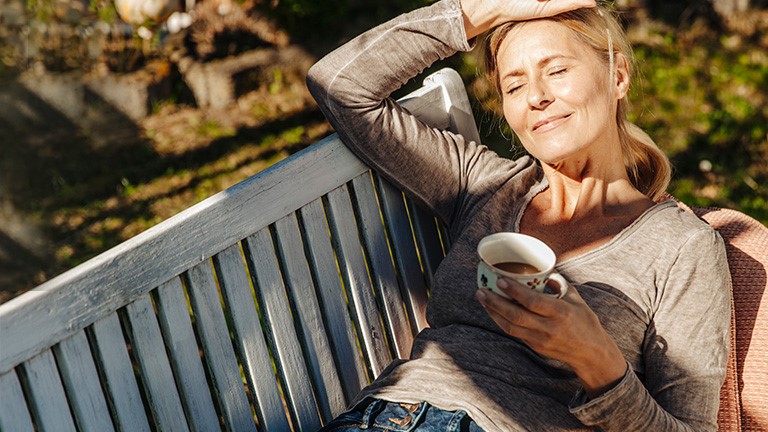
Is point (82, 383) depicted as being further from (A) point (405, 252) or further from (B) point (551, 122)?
(B) point (551, 122)

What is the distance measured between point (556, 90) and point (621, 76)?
287mm

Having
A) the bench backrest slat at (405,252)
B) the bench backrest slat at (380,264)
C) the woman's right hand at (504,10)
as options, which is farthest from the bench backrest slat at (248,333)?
the woman's right hand at (504,10)

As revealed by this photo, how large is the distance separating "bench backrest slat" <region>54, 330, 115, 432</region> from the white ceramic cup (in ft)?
2.78

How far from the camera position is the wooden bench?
5.86 feet

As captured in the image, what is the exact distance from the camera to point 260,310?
7.35ft

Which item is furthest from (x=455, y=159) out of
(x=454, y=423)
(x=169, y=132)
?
(x=169, y=132)

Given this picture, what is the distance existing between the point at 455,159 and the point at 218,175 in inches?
113

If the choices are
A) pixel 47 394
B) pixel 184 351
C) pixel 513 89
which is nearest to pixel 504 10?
pixel 513 89

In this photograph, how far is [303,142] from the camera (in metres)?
5.44

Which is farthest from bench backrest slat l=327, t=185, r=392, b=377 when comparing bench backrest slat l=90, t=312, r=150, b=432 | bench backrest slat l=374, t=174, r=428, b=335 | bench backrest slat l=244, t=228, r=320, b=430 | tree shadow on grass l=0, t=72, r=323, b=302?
tree shadow on grass l=0, t=72, r=323, b=302

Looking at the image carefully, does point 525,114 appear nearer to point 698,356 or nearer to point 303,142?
point 698,356

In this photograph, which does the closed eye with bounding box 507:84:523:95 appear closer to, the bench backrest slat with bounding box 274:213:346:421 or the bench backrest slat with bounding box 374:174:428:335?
the bench backrest slat with bounding box 374:174:428:335

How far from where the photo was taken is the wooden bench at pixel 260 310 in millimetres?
1786

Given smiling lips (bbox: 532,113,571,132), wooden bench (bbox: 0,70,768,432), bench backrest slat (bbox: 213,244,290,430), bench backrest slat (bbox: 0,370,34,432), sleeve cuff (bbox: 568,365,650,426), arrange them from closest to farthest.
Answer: bench backrest slat (bbox: 0,370,34,432), wooden bench (bbox: 0,70,768,432), sleeve cuff (bbox: 568,365,650,426), bench backrest slat (bbox: 213,244,290,430), smiling lips (bbox: 532,113,571,132)
